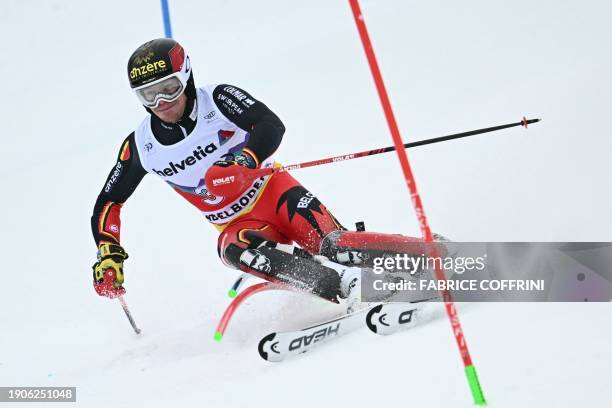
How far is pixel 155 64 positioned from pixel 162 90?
155 millimetres

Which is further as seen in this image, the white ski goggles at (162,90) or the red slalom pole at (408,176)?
the white ski goggles at (162,90)

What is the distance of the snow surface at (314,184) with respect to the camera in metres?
2.96

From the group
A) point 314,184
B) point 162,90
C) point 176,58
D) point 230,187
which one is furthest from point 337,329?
point 314,184

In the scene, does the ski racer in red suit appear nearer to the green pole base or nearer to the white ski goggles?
the white ski goggles

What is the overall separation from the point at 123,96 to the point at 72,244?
4003 millimetres

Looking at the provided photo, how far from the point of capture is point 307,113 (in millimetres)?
8484

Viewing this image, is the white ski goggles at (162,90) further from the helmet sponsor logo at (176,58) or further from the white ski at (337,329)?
the white ski at (337,329)

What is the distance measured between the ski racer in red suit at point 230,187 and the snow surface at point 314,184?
392 millimetres

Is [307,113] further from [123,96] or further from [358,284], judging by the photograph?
[358,284]

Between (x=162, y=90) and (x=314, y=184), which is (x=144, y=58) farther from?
(x=314, y=184)

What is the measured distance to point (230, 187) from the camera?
4.11 meters

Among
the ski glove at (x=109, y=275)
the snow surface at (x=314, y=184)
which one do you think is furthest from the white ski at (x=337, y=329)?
the ski glove at (x=109, y=275)

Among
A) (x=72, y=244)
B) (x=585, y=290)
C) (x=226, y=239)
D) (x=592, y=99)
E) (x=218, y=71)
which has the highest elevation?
(x=218, y=71)

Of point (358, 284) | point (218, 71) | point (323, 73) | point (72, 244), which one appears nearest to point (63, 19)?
point (218, 71)
